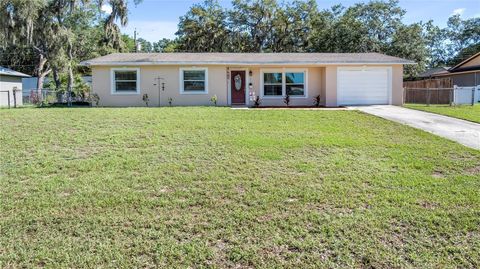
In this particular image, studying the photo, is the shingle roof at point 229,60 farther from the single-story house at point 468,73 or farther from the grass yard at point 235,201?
the single-story house at point 468,73

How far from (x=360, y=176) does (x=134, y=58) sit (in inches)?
574

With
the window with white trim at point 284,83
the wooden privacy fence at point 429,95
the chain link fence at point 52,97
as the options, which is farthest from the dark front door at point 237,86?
the wooden privacy fence at point 429,95

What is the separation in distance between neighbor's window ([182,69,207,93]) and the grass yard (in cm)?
926

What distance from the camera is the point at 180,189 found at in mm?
5098

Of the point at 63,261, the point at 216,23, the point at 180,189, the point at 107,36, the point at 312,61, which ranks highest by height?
the point at 216,23

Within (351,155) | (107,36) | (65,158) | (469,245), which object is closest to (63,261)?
(65,158)

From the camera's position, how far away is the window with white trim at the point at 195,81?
17359mm

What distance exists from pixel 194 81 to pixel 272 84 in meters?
3.86

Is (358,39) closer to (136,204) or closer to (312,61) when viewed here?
(312,61)

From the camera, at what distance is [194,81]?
17391mm

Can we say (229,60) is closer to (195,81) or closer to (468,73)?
(195,81)

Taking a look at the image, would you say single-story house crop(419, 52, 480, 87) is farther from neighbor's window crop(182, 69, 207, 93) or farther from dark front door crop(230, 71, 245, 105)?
neighbor's window crop(182, 69, 207, 93)

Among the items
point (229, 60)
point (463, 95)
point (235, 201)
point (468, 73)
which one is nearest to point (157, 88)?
point (229, 60)

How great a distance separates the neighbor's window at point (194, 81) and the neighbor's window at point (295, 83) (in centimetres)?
410
